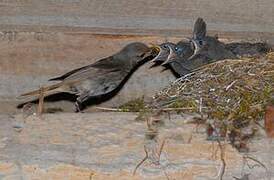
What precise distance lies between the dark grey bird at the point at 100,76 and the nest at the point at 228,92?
357mm

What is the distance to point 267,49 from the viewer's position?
4035mm

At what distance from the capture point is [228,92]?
3.39 meters

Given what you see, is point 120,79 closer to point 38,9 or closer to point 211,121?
point 38,9

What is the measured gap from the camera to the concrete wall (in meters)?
3.84

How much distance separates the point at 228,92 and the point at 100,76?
874 mm

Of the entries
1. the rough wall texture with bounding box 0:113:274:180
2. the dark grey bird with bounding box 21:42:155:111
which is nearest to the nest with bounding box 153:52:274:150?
the rough wall texture with bounding box 0:113:274:180

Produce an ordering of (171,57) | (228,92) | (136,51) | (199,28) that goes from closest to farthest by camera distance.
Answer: (228,92)
(199,28)
(136,51)
(171,57)

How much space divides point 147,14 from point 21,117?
1.13 meters

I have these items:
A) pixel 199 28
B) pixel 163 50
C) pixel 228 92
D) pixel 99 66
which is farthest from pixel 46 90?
pixel 228 92

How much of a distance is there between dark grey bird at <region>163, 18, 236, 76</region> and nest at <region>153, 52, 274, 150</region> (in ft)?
0.55

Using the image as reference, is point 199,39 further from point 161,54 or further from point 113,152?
point 113,152

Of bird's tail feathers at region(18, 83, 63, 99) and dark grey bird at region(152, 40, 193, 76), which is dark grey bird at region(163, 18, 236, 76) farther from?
bird's tail feathers at region(18, 83, 63, 99)

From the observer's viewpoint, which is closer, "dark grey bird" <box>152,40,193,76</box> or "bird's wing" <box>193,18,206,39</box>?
"bird's wing" <box>193,18,206,39</box>

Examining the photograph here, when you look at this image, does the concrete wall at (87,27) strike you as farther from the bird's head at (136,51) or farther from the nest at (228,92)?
the nest at (228,92)
